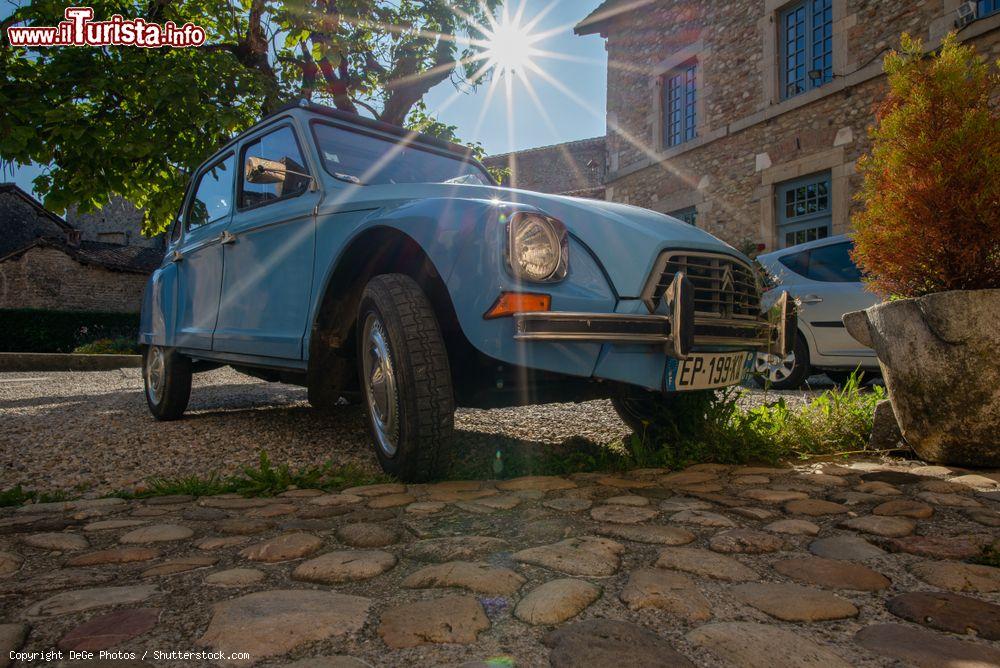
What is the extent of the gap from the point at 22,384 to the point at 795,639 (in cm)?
929

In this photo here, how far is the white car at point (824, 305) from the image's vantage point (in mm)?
6090

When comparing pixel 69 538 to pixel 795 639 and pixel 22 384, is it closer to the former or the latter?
pixel 795 639

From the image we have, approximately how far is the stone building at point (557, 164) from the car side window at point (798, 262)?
20215 millimetres

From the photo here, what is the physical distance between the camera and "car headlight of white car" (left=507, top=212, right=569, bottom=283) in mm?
2078

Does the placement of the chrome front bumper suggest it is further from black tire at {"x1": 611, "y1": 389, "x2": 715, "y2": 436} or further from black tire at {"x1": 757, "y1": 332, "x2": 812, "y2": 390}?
black tire at {"x1": 757, "y1": 332, "x2": 812, "y2": 390}

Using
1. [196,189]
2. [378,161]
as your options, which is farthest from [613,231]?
Result: [196,189]

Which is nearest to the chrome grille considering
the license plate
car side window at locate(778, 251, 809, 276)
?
the license plate

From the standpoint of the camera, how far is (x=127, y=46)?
7.32 m

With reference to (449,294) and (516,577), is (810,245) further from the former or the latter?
(516,577)

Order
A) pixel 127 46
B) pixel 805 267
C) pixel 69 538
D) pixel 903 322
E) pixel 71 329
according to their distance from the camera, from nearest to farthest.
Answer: pixel 69 538 → pixel 903 322 → pixel 805 267 → pixel 127 46 → pixel 71 329

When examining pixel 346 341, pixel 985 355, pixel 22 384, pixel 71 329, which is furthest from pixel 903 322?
pixel 71 329

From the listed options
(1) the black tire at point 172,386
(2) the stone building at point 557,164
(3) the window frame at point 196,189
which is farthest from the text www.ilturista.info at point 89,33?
(2) the stone building at point 557,164

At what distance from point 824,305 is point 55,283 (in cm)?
2949

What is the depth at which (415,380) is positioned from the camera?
2.18 metres
